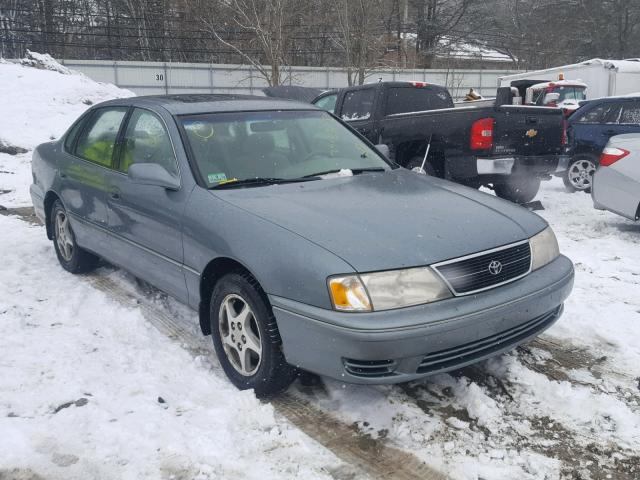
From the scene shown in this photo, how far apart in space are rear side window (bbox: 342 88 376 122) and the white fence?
16800mm

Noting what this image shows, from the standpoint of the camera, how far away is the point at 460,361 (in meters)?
2.90

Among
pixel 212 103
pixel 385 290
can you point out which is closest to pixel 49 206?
pixel 212 103

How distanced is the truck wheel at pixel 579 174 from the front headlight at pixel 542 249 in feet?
23.2

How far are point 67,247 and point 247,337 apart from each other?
2.97m

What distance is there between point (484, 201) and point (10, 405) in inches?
114

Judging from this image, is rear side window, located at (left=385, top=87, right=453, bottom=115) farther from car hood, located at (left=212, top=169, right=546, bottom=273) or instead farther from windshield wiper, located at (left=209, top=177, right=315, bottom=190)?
windshield wiper, located at (left=209, top=177, right=315, bottom=190)

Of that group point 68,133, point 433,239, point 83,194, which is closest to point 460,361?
point 433,239

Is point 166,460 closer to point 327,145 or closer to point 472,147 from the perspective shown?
point 327,145

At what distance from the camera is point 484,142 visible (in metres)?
7.45

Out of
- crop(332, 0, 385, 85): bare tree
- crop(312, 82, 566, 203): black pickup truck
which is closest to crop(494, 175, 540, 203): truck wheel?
crop(312, 82, 566, 203): black pickup truck

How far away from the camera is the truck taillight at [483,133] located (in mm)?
7422

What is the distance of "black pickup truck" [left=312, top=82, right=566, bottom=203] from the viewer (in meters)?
7.48

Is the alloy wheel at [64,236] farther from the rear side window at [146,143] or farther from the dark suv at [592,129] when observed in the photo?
the dark suv at [592,129]

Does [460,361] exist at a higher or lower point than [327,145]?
lower
